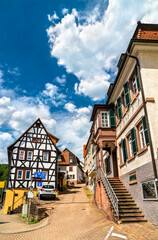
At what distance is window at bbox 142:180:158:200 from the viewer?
8.96 m

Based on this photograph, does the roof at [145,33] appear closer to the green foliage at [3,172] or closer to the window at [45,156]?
the window at [45,156]

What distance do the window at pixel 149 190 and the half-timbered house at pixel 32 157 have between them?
17.4m

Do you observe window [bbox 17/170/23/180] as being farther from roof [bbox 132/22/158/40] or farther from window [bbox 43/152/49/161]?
roof [bbox 132/22/158/40]

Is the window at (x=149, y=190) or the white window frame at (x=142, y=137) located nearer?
the window at (x=149, y=190)

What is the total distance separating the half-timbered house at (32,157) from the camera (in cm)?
2539

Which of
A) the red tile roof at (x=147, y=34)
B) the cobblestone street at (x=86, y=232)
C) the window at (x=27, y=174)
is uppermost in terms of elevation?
the red tile roof at (x=147, y=34)

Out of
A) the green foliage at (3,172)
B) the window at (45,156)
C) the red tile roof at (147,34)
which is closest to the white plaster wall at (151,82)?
the red tile roof at (147,34)

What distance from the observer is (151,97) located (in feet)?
33.4

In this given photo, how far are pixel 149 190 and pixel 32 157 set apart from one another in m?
20.4

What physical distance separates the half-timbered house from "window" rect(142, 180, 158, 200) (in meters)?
17.4

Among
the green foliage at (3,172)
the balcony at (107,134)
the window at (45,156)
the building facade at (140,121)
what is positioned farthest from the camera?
the green foliage at (3,172)

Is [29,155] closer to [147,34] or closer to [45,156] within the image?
[45,156]

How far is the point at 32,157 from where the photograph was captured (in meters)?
27.1

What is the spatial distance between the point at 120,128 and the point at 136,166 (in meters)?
4.16
